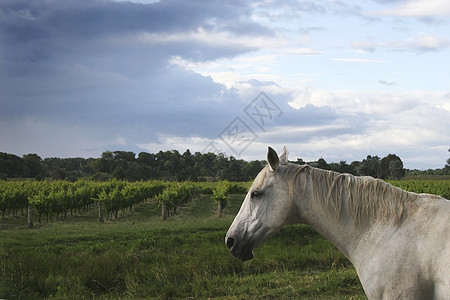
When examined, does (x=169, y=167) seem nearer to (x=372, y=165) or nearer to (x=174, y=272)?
(x=372, y=165)

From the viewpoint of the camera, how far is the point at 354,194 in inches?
116

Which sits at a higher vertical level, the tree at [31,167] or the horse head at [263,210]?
the tree at [31,167]

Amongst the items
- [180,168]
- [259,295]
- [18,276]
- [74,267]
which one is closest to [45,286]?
[18,276]

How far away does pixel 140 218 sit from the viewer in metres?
26.2

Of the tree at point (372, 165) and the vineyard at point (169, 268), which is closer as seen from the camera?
the vineyard at point (169, 268)

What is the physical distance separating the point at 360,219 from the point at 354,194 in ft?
0.57

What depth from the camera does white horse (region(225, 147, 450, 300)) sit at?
2.59m

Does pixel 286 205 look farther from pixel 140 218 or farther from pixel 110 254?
pixel 140 218

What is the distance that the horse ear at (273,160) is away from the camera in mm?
2928

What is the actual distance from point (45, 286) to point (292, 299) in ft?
16.1

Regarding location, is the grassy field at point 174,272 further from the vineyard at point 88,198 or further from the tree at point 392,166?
the tree at point 392,166

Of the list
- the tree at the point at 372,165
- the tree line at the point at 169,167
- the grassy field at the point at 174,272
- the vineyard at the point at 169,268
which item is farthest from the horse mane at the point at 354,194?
the tree at the point at 372,165

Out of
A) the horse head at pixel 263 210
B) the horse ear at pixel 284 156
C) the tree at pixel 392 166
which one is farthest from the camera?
the tree at pixel 392 166

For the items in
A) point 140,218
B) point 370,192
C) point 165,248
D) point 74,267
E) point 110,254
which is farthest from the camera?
point 140,218
